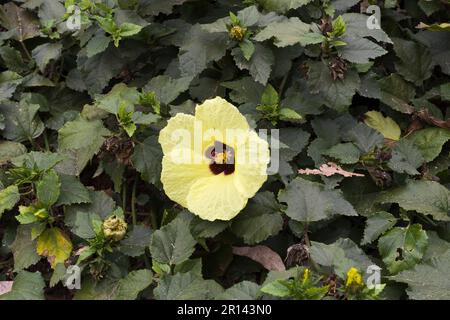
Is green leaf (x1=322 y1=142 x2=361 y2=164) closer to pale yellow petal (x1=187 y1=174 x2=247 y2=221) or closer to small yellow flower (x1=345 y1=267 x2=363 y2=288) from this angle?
pale yellow petal (x1=187 y1=174 x2=247 y2=221)

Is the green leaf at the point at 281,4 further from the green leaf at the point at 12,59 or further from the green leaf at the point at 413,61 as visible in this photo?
the green leaf at the point at 12,59

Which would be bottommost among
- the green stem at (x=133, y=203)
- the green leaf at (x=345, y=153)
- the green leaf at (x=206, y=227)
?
the green stem at (x=133, y=203)

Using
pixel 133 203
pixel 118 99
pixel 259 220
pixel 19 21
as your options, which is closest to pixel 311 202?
pixel 259 220

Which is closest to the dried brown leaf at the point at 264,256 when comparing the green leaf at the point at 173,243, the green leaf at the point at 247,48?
the green leaf at the point at 173,243

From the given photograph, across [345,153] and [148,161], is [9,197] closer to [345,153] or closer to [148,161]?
[148,161]

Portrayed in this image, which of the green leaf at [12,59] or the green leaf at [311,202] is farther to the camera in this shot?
the green leaf at [12,59]

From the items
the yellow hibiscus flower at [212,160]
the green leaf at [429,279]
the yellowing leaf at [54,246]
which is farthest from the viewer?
the yellowing leaf at [54,246]

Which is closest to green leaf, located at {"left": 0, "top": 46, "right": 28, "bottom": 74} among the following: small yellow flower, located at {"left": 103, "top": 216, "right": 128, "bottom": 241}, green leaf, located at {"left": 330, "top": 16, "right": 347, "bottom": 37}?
small yellow flower, located at {"left": 103, "top": 216, "right": 128, "bottom": 241}

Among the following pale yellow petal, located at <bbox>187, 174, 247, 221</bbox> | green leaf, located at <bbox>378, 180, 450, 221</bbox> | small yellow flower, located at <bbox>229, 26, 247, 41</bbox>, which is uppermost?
small yellow flower, located at <bbox>229, 26, 247, 41</bbox>
